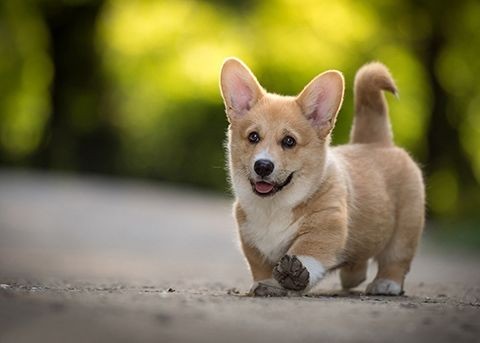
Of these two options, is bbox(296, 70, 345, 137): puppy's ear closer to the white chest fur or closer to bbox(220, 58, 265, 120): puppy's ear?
bbox(220, 58, 265, 120): puppy's ear

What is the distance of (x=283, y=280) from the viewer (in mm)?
4934

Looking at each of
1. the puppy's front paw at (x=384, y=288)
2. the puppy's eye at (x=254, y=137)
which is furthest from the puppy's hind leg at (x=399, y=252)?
the puppy's eye at (x=254, y=137)

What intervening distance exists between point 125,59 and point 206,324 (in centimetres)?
2226

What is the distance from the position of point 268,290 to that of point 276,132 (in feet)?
3.05

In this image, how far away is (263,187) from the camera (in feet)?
17.1

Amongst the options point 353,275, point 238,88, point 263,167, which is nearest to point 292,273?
point 263,167

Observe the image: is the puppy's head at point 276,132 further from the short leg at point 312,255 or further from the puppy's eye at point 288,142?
the short leg at point 312,255

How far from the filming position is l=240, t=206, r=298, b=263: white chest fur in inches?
208

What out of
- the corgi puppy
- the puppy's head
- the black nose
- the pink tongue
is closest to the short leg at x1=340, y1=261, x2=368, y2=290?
the corgi puppy

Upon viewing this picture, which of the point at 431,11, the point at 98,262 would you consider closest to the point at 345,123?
the point at 431,11

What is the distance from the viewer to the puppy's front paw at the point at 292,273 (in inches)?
192

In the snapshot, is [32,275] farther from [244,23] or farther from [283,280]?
[244,23]

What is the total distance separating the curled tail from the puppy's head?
101cm

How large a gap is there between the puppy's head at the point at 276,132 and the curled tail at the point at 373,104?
3.31ft
